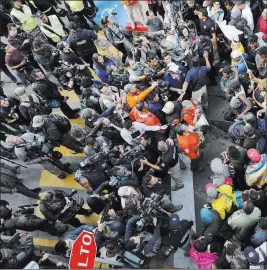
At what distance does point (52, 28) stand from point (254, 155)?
601 cm

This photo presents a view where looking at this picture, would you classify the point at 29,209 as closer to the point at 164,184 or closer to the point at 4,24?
the point at 164,184

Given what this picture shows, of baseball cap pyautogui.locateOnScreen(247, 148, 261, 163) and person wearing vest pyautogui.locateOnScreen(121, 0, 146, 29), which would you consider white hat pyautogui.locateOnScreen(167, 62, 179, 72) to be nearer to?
baseball cap pyautogui.locateOnScreen(247, 148, 261, 163)

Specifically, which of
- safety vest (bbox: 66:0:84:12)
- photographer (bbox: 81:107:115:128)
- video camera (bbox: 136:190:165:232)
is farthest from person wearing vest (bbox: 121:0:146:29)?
video camera (bbox: 136:190:165:232)

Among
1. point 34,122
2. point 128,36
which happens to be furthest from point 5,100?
point 128,36

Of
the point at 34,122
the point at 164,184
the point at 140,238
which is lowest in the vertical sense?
the point at 164,184

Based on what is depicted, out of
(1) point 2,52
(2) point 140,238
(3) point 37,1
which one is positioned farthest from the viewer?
(3) point 37,1

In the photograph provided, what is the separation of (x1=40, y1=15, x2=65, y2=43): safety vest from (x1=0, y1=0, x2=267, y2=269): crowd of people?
26mm

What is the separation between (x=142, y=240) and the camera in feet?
22.8

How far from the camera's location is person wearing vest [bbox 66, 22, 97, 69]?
9.90 metres

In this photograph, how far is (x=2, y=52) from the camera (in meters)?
10.4

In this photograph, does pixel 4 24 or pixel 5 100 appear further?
pixel 4 24

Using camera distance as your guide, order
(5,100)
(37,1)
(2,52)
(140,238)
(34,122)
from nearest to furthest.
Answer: (140,238)
(34,122)
(5,100)
(2,52)
(37,1)

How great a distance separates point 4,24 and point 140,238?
7.39 meters

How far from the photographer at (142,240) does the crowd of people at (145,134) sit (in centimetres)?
2
